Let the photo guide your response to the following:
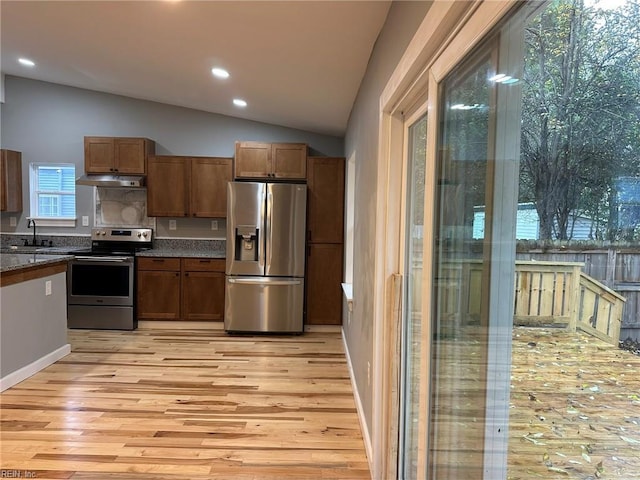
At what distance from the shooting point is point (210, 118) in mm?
5500

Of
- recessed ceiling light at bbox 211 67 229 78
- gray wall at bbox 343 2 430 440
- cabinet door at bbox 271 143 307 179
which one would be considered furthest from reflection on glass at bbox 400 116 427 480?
cabinet door at bbox 271 143 307 179

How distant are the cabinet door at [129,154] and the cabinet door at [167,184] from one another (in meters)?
0.13

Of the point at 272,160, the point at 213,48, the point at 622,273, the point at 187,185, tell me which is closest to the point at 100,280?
the point at 187,185

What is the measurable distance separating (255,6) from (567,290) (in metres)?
2.22

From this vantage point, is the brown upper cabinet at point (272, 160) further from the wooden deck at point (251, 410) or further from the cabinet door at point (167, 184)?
the wooden deck at point (251, 410)

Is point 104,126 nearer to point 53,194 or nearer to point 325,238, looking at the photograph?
point 53,194

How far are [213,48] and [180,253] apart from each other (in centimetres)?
282

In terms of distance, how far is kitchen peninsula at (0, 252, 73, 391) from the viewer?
10.8 ft

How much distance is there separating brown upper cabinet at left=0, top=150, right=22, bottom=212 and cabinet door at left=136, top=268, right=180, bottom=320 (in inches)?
77.4

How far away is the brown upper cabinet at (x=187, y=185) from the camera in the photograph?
17.1 feet

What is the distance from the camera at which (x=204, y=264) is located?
5074mm

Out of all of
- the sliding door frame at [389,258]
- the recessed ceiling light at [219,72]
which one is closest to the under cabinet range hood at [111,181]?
the recessed ceiling light at [219,72]

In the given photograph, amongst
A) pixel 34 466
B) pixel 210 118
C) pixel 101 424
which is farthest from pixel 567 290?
pixel 210 118

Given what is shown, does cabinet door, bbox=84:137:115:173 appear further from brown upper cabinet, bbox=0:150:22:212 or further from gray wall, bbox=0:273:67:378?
gray wall, bbox=0:273:67:378
